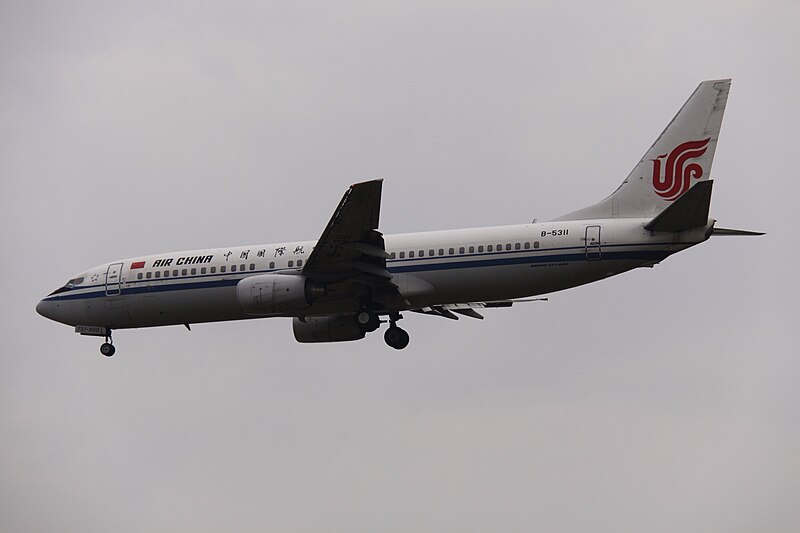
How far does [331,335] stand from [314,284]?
4.14m

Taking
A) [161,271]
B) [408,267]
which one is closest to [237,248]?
[161,271]

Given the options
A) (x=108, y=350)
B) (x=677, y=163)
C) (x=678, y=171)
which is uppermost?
(x=677, y=163)

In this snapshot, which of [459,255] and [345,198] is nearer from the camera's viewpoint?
[345,198]

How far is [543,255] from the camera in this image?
121ft

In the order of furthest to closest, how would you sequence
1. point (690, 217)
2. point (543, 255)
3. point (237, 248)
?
1. point (237, 248)
2. point (543, 255)
3. point (690, 217)

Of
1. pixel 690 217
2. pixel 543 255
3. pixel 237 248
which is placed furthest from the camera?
pixel 237 248

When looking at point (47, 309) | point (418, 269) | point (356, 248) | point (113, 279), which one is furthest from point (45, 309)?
point (418, 269)

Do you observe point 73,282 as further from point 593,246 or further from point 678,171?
point 678,171

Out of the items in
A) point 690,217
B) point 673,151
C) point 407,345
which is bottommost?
point 407,345

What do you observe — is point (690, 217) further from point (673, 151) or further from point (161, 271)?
point (161, 271)

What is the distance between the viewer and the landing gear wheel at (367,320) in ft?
132

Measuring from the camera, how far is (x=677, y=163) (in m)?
37.7

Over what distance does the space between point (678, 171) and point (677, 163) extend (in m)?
0.24

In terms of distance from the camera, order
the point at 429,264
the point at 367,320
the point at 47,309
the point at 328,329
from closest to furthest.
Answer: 1. the point at 429,264
2. the point at 367,320
3. the point at 328,329
4. the point at 47,309
